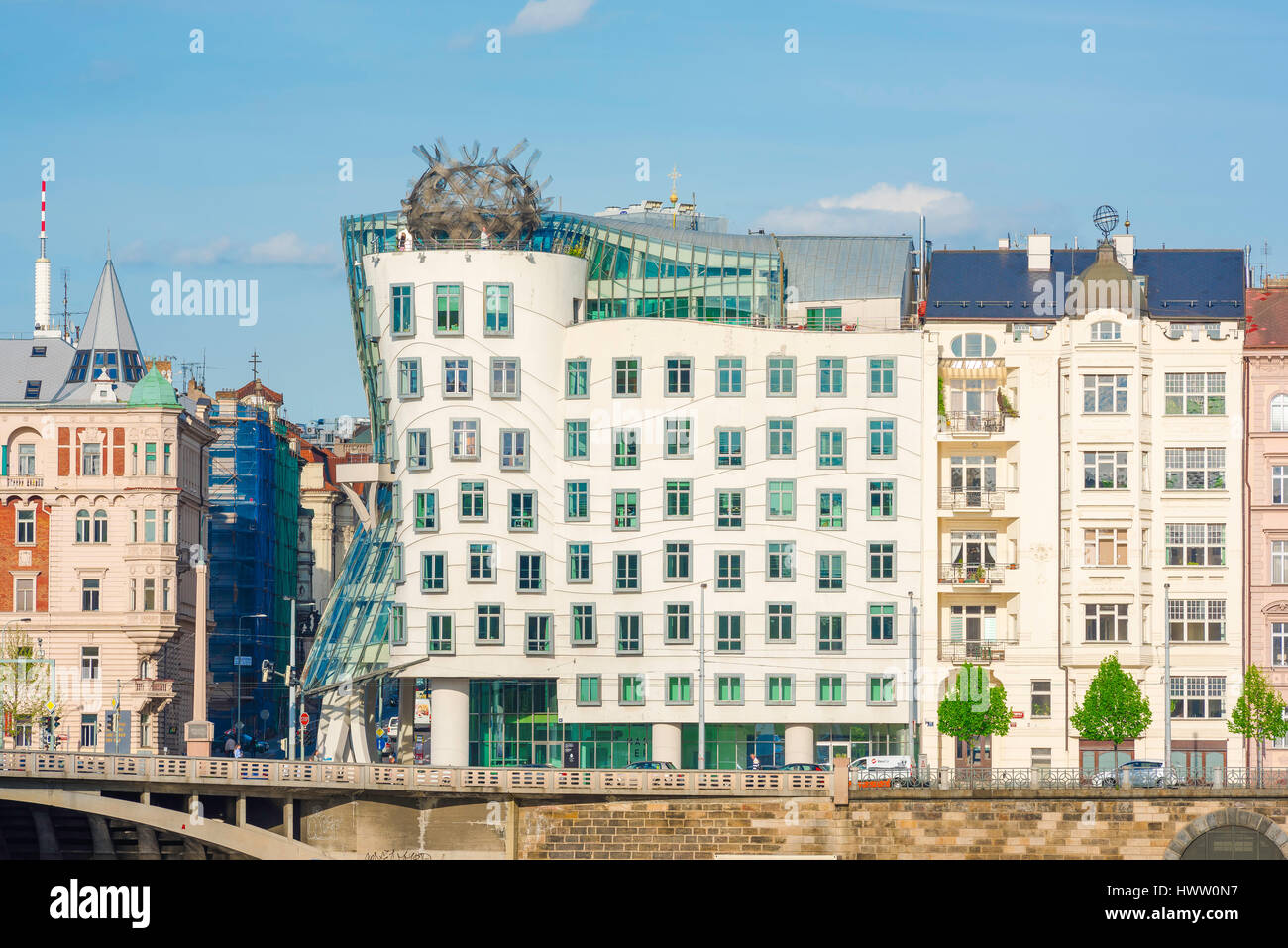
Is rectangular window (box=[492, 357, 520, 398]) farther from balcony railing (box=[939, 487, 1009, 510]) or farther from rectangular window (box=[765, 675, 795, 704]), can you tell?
balcony railing (box=[939, 487, 1009, 510])

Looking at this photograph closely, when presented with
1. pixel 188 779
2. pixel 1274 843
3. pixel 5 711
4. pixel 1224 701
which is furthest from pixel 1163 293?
pixel 5 711

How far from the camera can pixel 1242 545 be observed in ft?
373

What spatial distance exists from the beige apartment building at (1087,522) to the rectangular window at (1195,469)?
0.20 feet

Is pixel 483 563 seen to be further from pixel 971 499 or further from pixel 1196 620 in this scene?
pixel 1196 620

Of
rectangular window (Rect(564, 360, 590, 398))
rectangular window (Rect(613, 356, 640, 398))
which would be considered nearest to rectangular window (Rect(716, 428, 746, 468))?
rectangular window (Rect(613, 356, 640, 398))

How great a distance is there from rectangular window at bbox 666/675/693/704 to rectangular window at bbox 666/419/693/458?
962cm

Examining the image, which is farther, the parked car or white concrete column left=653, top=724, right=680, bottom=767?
white concrete column left=653, top=724, right=680, bottom=767

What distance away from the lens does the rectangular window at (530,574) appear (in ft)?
376

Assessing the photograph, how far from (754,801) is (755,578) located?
616 inches

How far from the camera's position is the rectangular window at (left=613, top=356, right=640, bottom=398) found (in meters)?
116

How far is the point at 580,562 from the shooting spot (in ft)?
377

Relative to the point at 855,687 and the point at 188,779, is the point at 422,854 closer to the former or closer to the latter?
the point at 188,779

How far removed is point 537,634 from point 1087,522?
24.1m
